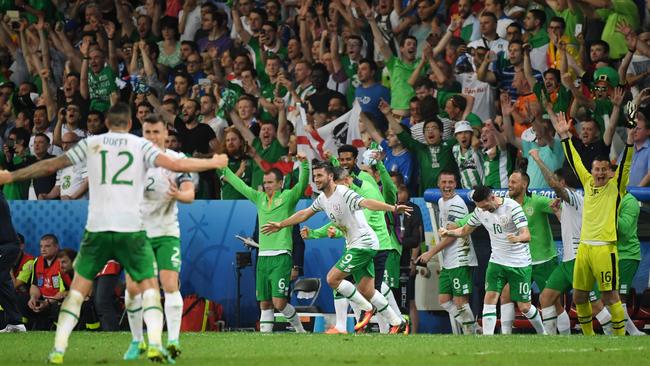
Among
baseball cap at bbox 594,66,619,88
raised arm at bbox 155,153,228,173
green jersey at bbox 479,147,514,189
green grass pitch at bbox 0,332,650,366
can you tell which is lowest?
green grass pitch at bbox 0,332,650,366

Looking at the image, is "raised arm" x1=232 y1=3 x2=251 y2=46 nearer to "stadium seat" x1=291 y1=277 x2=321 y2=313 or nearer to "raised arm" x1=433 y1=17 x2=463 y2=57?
"raised arm" x1=433 y1=17 x2=463 y2=57

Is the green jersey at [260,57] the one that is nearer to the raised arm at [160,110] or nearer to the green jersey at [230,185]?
the raised arm at [160,110]

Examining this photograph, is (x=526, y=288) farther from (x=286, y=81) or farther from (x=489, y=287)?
(x=286, y=81)

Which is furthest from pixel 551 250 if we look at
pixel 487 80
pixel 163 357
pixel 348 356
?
pixel 163 357

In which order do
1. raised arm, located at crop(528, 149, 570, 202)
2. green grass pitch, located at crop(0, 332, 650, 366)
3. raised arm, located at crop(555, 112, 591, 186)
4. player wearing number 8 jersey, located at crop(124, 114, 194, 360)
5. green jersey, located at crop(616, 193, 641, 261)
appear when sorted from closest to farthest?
green grass pitch, located at crop(0, 332, 650, 366), player wearing number 8 jersey, located at crop(124, 114, 194, 360), raised arm, located at crop(555, 112, 591, 186), green jersey, located at crop(616, 193, 641, 261), raised arm, located at crop(528, 149, 570, 202)

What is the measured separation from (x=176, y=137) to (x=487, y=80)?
17.2 ft

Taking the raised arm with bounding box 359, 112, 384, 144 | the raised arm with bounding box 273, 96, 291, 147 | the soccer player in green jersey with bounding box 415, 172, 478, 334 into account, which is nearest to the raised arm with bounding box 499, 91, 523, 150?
the soccer player in green jersey with bounding box 415, 172, 478, 334

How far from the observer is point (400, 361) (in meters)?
11.8

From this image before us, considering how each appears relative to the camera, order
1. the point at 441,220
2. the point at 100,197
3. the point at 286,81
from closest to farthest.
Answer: the point at 100,197, the point at 441,220, the point at 286,81

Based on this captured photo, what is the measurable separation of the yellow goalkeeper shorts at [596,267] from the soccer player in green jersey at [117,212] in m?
6.54

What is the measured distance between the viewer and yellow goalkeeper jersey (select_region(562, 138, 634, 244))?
53.6 ft

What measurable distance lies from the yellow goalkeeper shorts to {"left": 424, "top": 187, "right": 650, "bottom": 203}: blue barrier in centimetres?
163

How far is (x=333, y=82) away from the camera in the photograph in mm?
22281

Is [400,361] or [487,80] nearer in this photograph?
[400,361]
